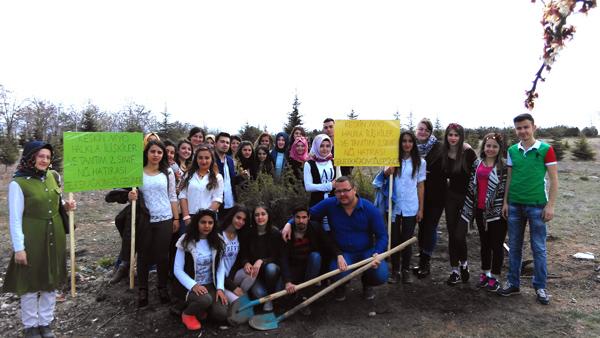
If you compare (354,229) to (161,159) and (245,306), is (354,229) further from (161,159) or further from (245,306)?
(161,159)

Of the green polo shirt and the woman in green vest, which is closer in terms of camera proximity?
the woman in green vest

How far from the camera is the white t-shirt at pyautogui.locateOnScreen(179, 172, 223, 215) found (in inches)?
182

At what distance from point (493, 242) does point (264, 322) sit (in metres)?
2.99

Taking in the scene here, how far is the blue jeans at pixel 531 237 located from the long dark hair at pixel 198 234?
3.46m

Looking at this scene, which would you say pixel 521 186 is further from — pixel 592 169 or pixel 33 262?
pixel 592 169

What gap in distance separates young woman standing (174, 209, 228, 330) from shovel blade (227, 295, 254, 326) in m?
0.07

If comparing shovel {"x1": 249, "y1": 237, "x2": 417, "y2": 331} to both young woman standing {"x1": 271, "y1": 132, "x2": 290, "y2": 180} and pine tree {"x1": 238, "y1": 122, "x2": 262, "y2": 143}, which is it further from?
pine tree {"x1": 238, "y1": 122, "x2": 262, "y2": 143}

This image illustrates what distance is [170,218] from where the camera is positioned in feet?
14.9

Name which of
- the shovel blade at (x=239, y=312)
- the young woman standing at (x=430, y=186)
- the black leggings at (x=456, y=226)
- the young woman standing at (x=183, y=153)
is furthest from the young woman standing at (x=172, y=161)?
the black leggings at (x=456, y=226)

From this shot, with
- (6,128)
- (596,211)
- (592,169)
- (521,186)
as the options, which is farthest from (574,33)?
(6,128)

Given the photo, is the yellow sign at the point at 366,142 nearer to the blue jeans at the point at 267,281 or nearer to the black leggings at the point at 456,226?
the black leggings at the point at 456,226

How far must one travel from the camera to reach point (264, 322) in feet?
13.3

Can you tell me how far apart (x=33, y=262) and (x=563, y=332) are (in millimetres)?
5199

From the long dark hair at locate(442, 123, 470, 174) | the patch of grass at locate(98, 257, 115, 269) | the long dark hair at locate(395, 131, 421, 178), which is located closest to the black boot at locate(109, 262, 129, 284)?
the patch of grass at locate(98, 257, 115, 269)
